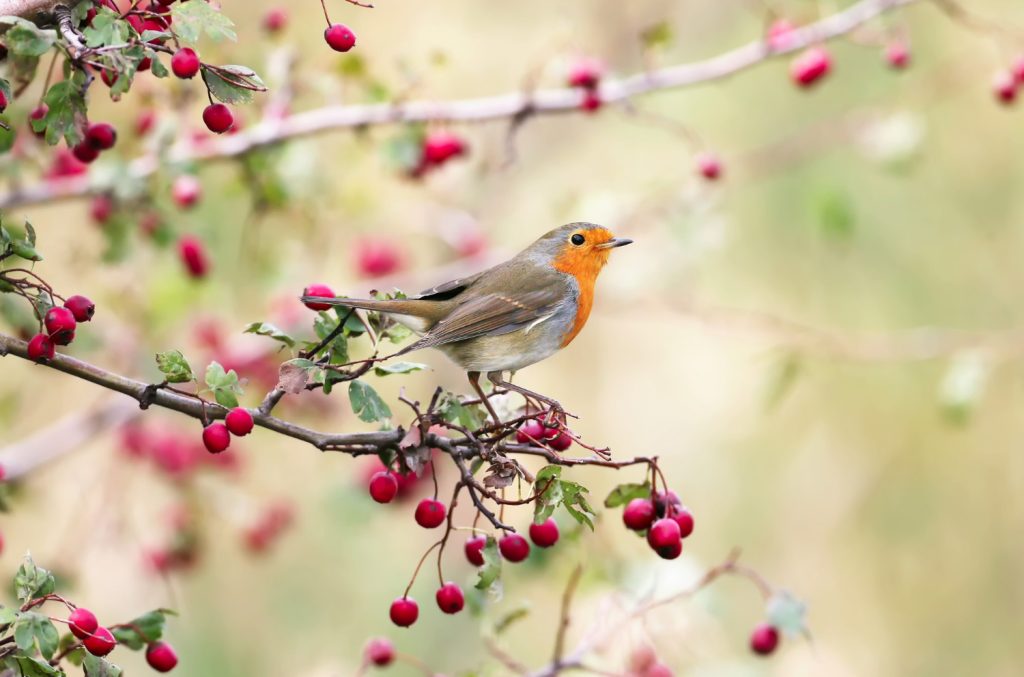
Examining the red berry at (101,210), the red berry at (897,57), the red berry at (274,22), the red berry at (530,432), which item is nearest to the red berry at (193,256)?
the red berry at (101,210)

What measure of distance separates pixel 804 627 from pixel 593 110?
1.79 m

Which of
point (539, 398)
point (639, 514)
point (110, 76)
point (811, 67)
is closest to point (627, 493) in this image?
point (639, 514)

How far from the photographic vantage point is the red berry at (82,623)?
191cm

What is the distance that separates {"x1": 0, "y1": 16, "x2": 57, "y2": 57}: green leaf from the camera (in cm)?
169

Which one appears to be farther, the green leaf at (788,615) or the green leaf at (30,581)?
the green leaf at (788,615)

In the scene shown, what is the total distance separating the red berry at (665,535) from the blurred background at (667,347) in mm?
1787

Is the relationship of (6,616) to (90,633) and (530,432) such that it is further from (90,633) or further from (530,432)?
(530,432)

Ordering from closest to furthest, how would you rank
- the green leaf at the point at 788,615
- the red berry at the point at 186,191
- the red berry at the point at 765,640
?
1. the green leaf at the point at 788,615
2. the red berry at the point at 765,640
3. the red berry at the point at 186,191

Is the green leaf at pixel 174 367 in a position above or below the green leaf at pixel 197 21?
below

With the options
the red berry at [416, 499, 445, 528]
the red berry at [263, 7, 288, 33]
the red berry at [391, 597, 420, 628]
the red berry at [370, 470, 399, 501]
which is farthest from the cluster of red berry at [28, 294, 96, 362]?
the red berry at [263, 7, 288, 33]

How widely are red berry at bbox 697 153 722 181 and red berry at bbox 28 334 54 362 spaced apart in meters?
2.70

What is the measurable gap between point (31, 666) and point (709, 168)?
294 cm

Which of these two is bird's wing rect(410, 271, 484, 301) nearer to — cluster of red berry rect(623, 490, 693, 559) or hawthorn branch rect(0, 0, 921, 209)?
hawthorn branch rect(0, 0, 921, 209)

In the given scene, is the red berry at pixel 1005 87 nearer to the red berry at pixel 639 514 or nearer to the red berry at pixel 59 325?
the red berry at pixel 639 514
